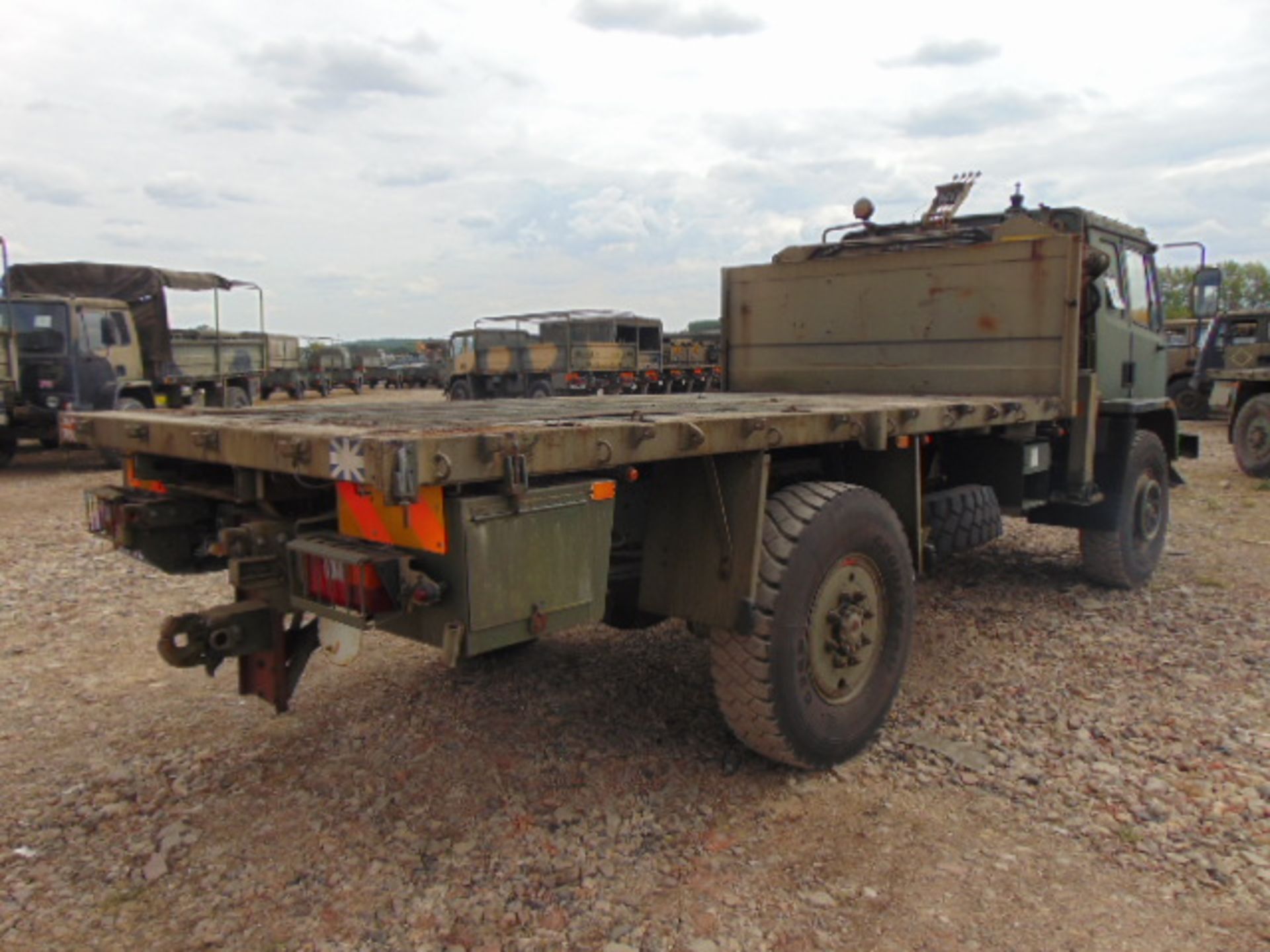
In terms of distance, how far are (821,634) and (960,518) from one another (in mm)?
1826

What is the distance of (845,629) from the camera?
3.67 meters

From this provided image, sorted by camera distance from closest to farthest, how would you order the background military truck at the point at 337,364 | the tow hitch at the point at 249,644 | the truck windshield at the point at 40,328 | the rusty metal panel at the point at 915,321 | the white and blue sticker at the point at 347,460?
the white and blue sticker at the point at 347,460 < the tow hitch at the point at 249,644 < the rusty metal panel at the point at 915,321 < the truck windshield at the point at 40,328 < the background military truck at the point at 337,364

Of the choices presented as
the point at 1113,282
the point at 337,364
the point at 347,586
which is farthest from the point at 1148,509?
the point at 337,364

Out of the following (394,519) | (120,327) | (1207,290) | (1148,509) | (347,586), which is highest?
(120,327)

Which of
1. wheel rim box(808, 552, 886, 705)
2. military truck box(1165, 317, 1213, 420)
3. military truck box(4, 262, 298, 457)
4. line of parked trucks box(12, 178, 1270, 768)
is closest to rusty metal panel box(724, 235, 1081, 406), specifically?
line of parked trucks box(12, 178, 1270, 768)

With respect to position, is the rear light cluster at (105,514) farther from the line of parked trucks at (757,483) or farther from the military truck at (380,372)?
the military truck at (380,372)

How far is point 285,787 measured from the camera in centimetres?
355

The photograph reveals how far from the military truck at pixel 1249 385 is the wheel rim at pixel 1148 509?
22.0 ft

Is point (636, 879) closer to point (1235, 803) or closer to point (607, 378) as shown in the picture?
point (1235, 803)

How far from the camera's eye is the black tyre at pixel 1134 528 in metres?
6.30

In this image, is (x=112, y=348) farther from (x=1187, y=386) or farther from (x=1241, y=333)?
(x=1187, y=386)

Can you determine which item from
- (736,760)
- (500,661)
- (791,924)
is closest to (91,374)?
(500,661)

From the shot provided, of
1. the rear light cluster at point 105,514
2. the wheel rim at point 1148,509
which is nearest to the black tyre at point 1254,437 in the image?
the wheel rim at point 1148,509

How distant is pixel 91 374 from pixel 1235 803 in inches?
527
